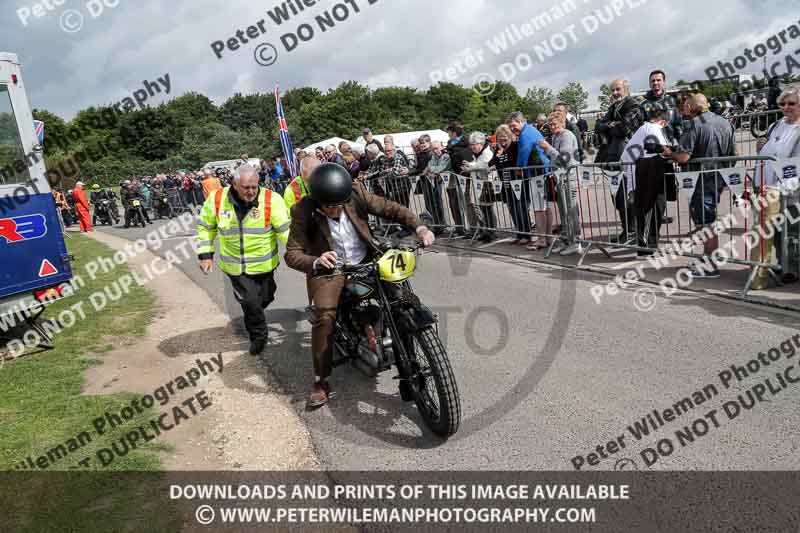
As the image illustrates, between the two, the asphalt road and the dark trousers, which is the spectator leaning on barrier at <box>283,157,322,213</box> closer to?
the dark trousers

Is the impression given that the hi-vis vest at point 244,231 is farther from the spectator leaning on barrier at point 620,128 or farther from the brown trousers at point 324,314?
the spectator leaning on barrier at point 620,128

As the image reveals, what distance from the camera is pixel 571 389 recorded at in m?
4.45

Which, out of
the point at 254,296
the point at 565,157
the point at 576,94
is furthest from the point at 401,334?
the point at 576,94

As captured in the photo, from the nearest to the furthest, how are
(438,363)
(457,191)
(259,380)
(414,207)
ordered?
(438,363)
(259,380)
(457,191)
(414,207)

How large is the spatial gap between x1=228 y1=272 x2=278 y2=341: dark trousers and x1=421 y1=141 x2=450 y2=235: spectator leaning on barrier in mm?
5822

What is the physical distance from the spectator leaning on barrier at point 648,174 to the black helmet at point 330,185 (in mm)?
4730

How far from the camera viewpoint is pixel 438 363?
367 cm

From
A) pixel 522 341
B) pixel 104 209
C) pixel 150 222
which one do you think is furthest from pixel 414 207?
pixel 104 209

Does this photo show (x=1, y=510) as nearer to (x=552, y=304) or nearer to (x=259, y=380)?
(x=259, y=380)

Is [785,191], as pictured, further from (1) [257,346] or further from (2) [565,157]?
(1) [257,346]

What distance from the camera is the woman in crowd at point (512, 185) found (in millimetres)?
9492

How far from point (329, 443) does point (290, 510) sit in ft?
2.56

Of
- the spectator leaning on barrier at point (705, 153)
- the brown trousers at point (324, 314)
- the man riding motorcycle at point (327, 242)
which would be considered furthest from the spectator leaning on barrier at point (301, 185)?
the spectator leaning on barrier at point (705, 153)

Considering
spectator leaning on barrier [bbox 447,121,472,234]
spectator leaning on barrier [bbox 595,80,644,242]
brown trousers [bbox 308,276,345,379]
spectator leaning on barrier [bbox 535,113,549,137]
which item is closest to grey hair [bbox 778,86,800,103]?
spectator leaning on barrier [bbox 595,80,644,242]
